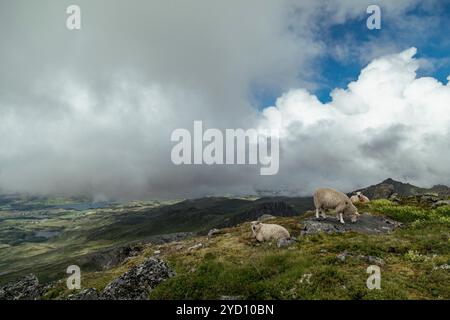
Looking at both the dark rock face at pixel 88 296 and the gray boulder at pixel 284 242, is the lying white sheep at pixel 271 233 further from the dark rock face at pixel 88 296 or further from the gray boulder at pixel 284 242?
the dark rock face at pixel 88 296

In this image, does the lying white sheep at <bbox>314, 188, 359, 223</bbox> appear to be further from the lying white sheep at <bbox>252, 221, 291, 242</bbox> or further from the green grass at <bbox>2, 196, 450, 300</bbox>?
the green grass at <bbox>2, 196, 450, 300</bbox>

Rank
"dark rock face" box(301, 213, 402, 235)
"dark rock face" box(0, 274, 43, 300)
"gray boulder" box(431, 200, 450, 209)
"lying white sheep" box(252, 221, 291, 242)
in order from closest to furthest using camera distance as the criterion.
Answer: "dark rock face" box(0, 274, 43, 300)
"lying white sheep" box(252, 221, 291, 242)
"dark rock face" box(301, 213, 402, 235)
"gray boulder" box(431, 200, 450, 209)

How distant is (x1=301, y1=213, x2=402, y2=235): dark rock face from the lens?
30.8 m

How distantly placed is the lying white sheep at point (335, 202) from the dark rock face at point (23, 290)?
2519 cm

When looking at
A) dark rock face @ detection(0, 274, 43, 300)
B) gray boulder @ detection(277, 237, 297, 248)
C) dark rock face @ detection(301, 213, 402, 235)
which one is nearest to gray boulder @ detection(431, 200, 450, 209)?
dark rock face @ detection(301, 213, 402, 235)

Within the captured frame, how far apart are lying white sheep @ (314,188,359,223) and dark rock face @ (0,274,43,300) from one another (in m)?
25.2

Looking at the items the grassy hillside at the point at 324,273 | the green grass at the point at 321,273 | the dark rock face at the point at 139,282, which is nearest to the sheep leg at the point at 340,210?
the grassy hillside at the point at 324,273

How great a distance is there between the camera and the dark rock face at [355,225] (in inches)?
1214

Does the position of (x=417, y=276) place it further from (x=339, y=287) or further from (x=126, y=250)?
(x=126, y=250)

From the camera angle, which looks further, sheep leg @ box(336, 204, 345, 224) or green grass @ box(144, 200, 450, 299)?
sheep leg @ box(336, 204, 345, 224)

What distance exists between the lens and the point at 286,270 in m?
18.1
